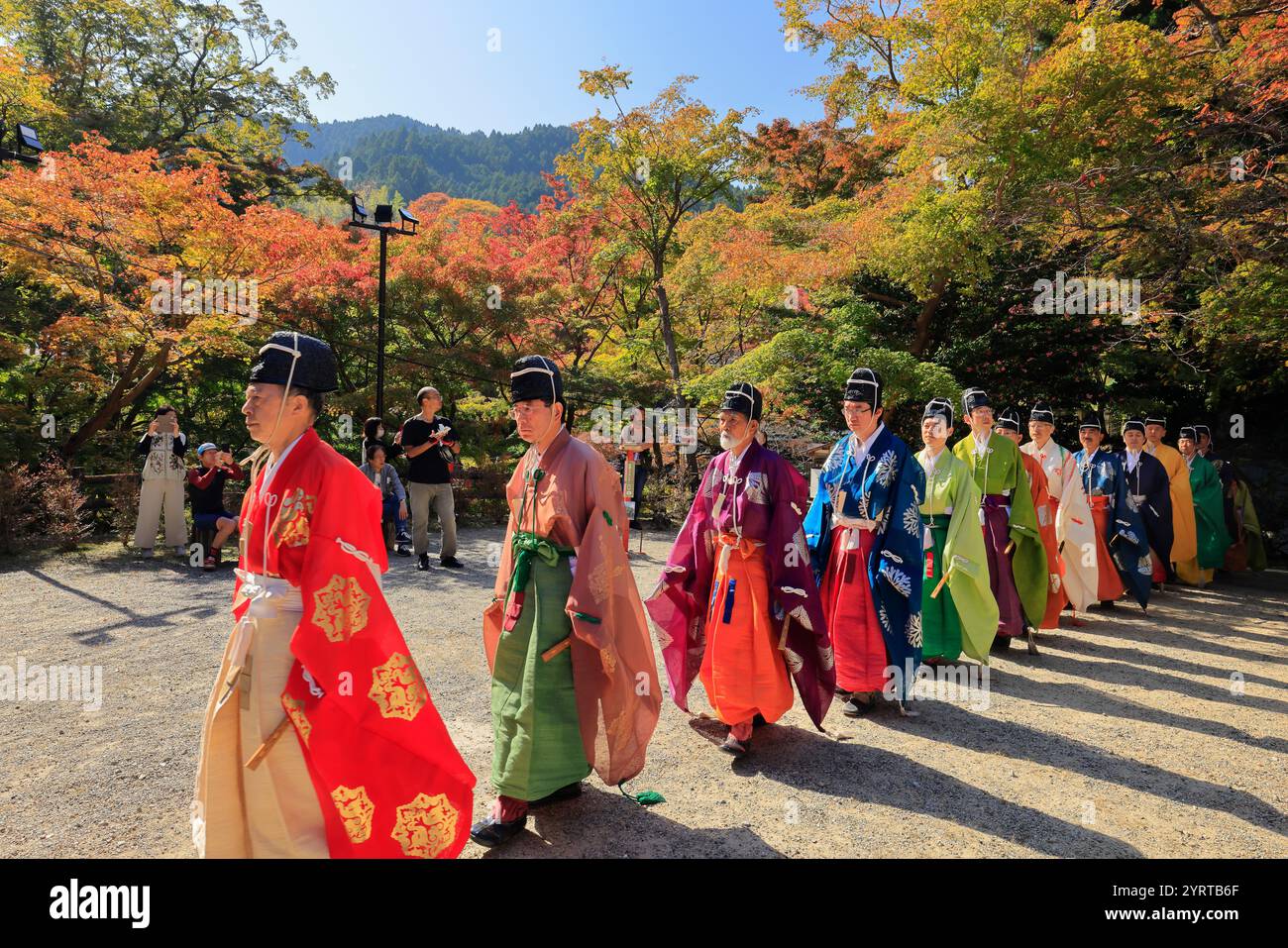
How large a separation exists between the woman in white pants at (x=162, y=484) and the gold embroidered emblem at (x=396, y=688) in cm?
895

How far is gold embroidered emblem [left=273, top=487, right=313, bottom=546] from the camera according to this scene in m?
2.49

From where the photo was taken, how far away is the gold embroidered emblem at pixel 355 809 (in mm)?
2430

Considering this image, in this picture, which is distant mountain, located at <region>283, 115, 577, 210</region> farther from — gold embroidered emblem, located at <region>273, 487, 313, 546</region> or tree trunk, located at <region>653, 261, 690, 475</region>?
gold embroidered emblem, located at <region>273, 487, 313, 546</region>

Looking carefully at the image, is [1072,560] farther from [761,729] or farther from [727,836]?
[727,836]

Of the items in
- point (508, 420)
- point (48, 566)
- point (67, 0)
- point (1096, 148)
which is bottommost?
point (48, 566)

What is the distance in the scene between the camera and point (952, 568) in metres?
5.68

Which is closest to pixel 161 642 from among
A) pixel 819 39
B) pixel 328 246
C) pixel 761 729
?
pixel 761 729

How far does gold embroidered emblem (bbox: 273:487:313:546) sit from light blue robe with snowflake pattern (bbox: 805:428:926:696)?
3558 millimetres

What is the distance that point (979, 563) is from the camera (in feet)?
18.7

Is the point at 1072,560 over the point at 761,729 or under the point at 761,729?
over

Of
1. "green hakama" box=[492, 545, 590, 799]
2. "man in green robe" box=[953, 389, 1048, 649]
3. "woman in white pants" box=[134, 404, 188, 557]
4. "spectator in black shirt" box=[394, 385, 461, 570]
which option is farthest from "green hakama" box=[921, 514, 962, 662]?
"woman in white pants" box=[134, 404, 188, 557]

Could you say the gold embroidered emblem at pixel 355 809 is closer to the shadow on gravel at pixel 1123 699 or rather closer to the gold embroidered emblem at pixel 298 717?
the gold embroidered emblem at pixel 298 717

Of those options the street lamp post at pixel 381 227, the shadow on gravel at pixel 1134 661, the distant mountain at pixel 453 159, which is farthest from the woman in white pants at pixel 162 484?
the distant mountain at pixel 453 159

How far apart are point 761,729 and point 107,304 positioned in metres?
10.7
